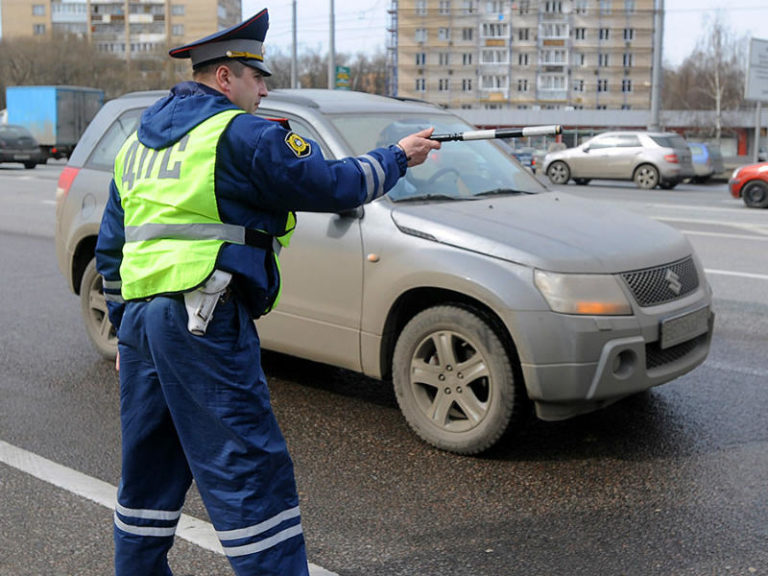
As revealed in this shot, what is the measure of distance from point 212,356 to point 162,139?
620mm

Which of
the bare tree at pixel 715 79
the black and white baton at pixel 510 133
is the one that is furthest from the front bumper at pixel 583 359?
the bare tree at pixel 715 79

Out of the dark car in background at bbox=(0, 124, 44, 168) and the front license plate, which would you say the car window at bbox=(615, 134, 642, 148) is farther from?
the front license plate

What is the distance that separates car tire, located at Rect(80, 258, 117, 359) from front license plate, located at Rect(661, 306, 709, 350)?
Result: 340 centimetres

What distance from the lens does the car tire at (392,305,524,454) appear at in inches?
168

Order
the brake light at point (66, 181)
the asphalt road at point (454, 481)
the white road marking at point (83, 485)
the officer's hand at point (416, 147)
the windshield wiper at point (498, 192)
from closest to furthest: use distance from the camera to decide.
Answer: the officer's hand at point (416, 147), the asphalt road at point (454, 481), the white road marking at point (83, 485), the windshield wiper at point (498, 192), the brake light at point (66, 181)

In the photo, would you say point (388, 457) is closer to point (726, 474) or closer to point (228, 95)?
point (726, 474)

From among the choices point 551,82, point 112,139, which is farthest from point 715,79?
point 112,139

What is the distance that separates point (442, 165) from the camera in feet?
16.9

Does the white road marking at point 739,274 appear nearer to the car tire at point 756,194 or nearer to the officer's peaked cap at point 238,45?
the officer's peaked cap at point 238,45

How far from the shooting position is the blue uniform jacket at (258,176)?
8.29ft

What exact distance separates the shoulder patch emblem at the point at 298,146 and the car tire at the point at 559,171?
2433cm

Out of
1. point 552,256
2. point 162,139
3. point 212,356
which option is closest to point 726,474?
point 552,256

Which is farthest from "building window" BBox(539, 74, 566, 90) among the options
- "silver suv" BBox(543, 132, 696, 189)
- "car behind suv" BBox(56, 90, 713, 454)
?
"car behind suv" BBox(56, 90, 713, 454)

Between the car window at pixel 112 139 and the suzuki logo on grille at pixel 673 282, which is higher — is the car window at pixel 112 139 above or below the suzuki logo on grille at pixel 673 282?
above
